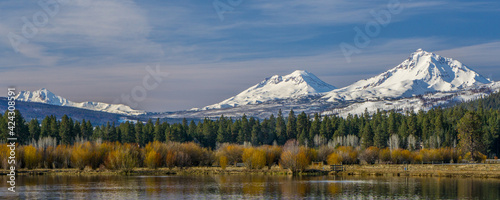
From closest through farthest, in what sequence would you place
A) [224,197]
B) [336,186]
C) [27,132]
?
1. [224,197]
2. [336,186]
3. [27,132]

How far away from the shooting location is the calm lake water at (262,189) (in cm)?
7156

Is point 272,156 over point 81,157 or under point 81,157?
under

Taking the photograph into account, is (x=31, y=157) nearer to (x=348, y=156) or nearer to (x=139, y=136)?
(x=139, y=136)

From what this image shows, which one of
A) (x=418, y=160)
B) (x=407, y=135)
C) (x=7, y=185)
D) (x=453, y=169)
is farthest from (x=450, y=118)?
(x=7, y=185)

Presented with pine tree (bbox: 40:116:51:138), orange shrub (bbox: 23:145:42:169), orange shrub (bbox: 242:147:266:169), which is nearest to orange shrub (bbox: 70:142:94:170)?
orange shrub (bbox: 23:145:42:169)

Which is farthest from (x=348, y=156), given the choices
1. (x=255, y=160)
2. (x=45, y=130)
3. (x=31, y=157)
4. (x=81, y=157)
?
(x=45, y=130)

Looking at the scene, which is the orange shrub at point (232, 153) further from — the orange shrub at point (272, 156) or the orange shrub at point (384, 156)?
the orange shrub at point (384, 156)

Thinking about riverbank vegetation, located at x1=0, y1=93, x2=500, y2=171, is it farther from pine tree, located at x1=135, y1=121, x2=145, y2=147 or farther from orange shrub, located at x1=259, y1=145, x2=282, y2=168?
pine tree, located at x1=135, y1=121, x2=145, y2=147

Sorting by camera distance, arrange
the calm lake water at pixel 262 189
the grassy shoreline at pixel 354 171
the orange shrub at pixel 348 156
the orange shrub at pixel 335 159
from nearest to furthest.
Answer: the calm lake water at pixel 262 189 < the grassy shoreline at pixel 354 171 < the orange shrub at pixel 335 159 < the orange shrub at pixel 348 156

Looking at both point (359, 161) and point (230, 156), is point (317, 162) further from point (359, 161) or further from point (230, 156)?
point (230, 156)

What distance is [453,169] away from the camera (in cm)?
11106

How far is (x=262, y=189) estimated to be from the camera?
81.0m

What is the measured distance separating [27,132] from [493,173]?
125 metres

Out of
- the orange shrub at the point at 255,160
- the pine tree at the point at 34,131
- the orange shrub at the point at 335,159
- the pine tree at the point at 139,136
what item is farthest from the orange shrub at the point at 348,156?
the pine tree at the point at 34,131
